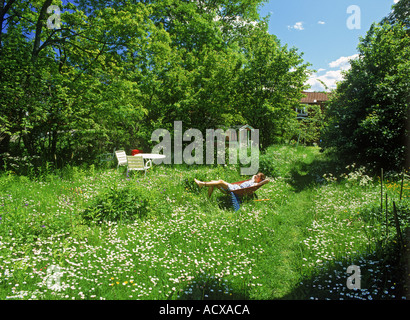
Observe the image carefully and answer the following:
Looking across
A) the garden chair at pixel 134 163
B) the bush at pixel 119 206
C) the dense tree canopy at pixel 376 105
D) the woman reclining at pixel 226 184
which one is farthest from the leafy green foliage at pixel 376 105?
the bush at pixel 119 206

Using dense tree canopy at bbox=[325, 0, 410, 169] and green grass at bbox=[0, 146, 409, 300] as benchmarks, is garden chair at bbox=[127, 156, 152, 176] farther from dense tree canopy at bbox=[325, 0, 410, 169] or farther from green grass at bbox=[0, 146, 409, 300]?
dense tree canopy at bbox=[325, 0, 410, 169]

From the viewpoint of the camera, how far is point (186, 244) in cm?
478

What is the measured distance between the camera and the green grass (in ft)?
11.6

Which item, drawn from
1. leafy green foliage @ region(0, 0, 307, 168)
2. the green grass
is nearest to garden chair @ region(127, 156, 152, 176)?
the green grass

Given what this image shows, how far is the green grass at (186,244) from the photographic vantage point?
139 inches

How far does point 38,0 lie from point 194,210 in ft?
36.2

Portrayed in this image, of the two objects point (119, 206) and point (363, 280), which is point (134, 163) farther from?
point (363, 280)

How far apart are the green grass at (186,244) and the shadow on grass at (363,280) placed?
2 cm

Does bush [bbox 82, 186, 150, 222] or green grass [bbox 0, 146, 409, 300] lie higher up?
bush [bbox 82, 186, 150, 222]

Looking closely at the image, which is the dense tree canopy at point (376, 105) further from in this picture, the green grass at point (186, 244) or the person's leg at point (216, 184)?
the person's leg at point (216, 184)

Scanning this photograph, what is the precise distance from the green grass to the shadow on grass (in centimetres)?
2

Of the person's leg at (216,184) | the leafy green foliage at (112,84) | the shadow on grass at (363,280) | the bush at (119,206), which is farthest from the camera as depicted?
the leafy green foliage at (112,84)

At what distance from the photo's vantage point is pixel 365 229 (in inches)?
202

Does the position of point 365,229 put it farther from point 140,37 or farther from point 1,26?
point 1,26
